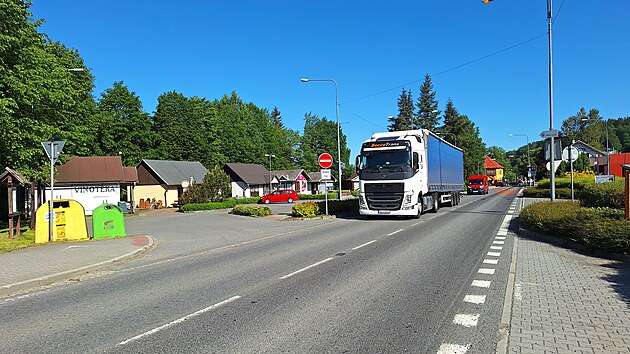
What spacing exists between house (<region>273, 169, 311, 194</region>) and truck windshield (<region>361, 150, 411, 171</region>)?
53220mm

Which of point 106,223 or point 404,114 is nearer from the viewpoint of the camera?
point 106,223

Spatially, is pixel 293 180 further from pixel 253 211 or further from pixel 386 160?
pixel 386 160

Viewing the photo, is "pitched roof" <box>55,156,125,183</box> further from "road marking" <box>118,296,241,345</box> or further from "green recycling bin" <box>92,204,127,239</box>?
"road marking" <box>118,296,241,345</box>

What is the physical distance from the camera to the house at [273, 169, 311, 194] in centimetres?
7381

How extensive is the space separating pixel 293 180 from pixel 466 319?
7012 cm

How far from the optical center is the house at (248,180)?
63.1 metres

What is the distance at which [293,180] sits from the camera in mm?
75312

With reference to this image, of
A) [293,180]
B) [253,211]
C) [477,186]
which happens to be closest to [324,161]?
[253,211]

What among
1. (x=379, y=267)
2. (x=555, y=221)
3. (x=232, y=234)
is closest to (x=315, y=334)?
(x=379, y=267)

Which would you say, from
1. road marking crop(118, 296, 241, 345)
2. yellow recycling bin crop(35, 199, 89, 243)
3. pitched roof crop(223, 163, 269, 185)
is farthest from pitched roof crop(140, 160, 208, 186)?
road marking crop(118, 296, 241, 345)

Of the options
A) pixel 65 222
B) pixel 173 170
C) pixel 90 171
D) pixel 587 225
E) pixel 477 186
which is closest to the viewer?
pixel 587 225

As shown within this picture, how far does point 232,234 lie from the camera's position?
1684 cm

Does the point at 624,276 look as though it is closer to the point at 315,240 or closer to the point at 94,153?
the point at 315,240

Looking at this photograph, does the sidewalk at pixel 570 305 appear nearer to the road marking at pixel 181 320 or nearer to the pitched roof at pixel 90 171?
the road marking at pixel 181 320
